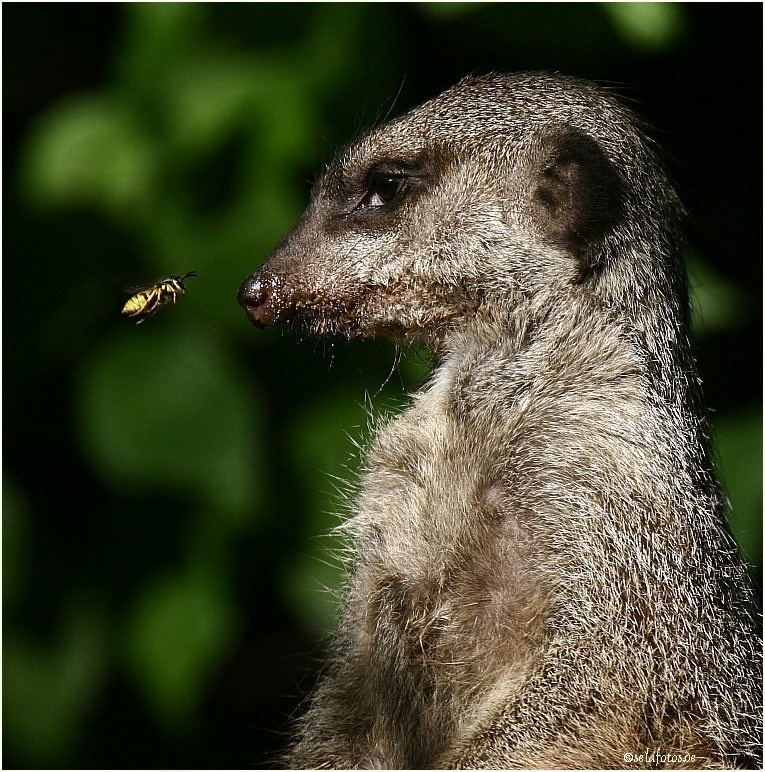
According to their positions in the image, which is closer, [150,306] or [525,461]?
[525,461]

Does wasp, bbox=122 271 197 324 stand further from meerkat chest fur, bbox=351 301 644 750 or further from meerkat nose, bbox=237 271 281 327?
meerkat chest fur, bbox=351 301 644 750

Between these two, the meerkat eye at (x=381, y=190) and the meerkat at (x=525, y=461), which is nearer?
the meerkat at (x=525, y=461)

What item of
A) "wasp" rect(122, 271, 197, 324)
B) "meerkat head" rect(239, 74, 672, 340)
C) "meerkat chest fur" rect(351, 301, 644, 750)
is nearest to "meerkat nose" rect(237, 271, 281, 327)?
"meerkat head" rect(239, 74, 672, 340)

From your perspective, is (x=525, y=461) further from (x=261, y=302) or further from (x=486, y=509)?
(x=261, y=302)

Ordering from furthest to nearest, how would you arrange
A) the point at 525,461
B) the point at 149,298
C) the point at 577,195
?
the point at 149,298 < the point at 577,195 < the point at 525,461

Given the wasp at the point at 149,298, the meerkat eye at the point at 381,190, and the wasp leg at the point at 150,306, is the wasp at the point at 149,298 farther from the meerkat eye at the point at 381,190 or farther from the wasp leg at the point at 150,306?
the meerkat eye at the point at 381,190

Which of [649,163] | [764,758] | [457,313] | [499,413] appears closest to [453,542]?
[499,413]

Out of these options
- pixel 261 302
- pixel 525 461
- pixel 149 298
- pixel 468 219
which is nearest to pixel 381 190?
pixel 468 219

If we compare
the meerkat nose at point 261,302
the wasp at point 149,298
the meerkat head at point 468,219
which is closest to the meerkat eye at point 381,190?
the meerkat head at point 468,219
